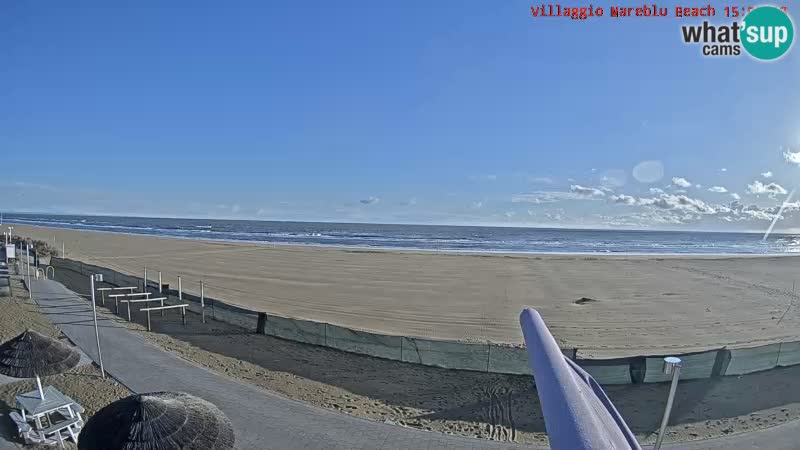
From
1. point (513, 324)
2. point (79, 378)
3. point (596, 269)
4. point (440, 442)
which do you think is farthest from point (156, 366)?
point (596, 269)

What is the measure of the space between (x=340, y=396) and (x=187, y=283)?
54.2 feet

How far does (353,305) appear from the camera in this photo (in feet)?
56.8

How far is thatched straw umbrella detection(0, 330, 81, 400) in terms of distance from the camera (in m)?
6.11

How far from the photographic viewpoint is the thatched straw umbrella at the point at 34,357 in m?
6.11

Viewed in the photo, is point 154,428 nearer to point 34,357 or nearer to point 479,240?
point 34,357

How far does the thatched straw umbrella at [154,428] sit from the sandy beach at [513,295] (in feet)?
30.4

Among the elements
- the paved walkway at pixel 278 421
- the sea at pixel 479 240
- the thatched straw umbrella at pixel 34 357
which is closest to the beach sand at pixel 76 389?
the paved walkway at pixel 278 421

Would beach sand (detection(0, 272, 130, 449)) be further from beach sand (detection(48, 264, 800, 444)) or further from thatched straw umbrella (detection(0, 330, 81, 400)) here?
beach sand (detection(48, 264, 800, 444))

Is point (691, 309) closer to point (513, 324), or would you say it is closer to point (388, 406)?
point (513, 324)

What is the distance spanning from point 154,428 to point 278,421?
338 centimetres

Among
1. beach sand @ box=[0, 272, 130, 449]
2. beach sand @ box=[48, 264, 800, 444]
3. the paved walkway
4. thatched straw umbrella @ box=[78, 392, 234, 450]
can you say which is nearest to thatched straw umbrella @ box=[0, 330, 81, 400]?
beach sand @ box=[0, 272, 130, 449]

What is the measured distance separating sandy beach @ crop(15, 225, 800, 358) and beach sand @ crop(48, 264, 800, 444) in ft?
9.42

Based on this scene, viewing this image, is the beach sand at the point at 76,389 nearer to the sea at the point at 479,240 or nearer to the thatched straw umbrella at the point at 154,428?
the thatched straw umbrella at the point at 154,428

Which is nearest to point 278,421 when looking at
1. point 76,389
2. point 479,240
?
point 76,389
